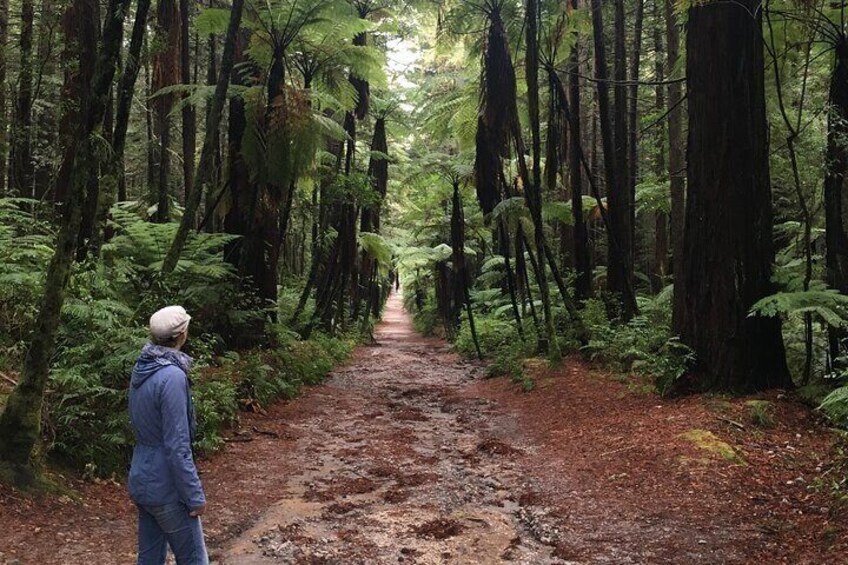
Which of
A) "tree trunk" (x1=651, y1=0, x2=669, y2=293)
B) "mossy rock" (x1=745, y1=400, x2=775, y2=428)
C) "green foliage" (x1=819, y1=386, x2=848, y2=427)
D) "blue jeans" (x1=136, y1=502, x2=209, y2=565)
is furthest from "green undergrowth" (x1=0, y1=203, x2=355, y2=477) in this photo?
"tree trunk" (x1=651, y1=0, x2=669, y2=293)

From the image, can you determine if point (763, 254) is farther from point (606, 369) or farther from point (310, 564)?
point (310, 564)

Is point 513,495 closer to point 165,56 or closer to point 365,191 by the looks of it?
point 165,56

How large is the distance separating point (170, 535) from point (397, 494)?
9.52 ft

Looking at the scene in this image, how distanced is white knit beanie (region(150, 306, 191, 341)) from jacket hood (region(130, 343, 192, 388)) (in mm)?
62

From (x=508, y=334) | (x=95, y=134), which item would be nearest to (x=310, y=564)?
(x=95, y=134)

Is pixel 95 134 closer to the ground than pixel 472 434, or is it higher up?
higher up

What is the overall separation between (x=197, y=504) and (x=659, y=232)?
1609 cm

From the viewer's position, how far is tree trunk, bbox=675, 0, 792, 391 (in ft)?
23.4

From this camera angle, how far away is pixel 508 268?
15.3m

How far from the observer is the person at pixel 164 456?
9.84 ft

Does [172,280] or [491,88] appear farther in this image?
[491,88]

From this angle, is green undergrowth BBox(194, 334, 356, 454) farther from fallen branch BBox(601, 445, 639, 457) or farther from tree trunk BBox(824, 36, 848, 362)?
tree trunk BBox(824, 36, 848, 362)

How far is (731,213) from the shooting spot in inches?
287

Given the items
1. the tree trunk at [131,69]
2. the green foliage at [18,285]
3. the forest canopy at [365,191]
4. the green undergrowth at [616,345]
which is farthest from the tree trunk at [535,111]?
the green foliage at [18,285]
